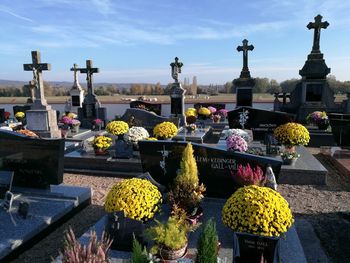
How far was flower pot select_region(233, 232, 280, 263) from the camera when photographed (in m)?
4.29

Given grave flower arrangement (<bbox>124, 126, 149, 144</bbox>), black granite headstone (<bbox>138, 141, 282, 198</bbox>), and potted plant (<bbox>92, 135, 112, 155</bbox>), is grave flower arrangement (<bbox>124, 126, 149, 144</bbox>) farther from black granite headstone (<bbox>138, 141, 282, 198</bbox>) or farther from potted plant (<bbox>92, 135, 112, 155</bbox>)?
black granite headstone (<bbox>138, 141, 282, 198</bbox>)

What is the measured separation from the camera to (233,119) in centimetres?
1554

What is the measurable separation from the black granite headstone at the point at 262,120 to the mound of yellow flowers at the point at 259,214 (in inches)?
372

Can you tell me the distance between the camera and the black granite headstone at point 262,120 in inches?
533

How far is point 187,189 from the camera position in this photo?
592 centimetres

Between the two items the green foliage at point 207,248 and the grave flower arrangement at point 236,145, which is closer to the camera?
the green foliage at point 207,248

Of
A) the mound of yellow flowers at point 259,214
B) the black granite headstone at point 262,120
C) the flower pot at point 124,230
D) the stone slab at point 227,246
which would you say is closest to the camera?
the mound of yellow flowers at point 259,214

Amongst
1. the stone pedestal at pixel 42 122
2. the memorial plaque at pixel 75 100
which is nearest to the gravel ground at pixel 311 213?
the stone pedestal at pixel 42 122

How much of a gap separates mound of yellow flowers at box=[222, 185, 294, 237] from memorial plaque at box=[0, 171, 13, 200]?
5279 mm

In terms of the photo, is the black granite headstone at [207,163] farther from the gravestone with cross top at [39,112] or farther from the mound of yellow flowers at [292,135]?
the gravestone with cross top at [39,112]

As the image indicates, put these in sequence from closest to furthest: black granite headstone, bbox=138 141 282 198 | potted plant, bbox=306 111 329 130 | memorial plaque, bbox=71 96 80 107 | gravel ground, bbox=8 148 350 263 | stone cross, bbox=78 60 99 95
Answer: gravel ground, bbox=8 148 350 263 → black granite headstone, bbox=138 141 282 198 → potted plant, bbox=306 111 329 130 → stone cross, bbox=78 60 99 95 → memorial plaque, bbox=71 96 80 107

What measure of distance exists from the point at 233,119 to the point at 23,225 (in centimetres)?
1175

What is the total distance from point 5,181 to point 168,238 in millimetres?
4912

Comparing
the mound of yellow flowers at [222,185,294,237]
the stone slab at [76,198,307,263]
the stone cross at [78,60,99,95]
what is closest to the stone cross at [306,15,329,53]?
the stone cross at [78,60,99,95]
